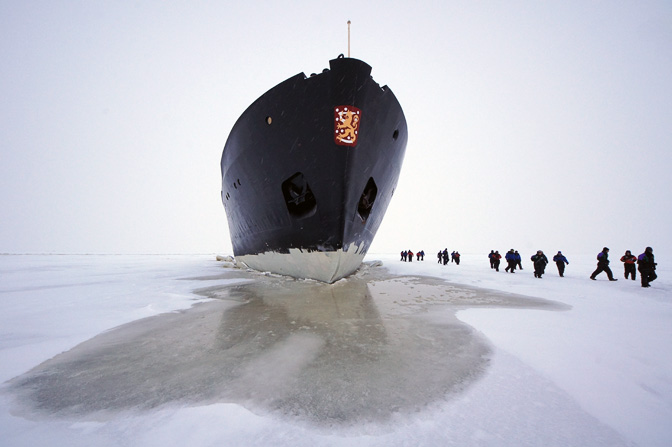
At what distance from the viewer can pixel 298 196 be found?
688cm

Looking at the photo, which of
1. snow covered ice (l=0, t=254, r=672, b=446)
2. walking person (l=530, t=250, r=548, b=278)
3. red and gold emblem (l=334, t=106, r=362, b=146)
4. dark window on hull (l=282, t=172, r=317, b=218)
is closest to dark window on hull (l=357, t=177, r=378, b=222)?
dark window on hull (l=282, t=172, r=317, b=218)

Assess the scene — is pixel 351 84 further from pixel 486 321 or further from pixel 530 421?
pixel 530 421

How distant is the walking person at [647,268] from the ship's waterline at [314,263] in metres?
7.26

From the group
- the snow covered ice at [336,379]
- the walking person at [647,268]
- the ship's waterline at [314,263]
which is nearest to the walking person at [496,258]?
the walking person at [647,268]

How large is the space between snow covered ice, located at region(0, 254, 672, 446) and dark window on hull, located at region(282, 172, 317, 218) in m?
3.71

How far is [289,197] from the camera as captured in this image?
7016 millimetres

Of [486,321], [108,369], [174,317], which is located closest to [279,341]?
[108,369]

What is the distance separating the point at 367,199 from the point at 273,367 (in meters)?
5.98

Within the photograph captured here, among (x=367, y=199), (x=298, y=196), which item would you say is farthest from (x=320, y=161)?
(x=367, y=199)

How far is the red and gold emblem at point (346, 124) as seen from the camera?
595 centimetres

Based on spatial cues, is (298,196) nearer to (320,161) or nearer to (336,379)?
(320,161)

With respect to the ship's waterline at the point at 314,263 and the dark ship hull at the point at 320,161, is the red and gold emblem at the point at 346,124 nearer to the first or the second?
the dark ship hull at the point at 320,161

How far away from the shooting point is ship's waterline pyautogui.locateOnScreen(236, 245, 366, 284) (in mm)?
6512

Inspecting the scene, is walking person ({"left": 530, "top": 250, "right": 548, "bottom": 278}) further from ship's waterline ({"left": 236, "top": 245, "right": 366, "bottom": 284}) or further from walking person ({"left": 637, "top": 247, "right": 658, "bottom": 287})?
ship's waterline ({"left": 236, "top": 245, "right": 366, "bottom": 284})
